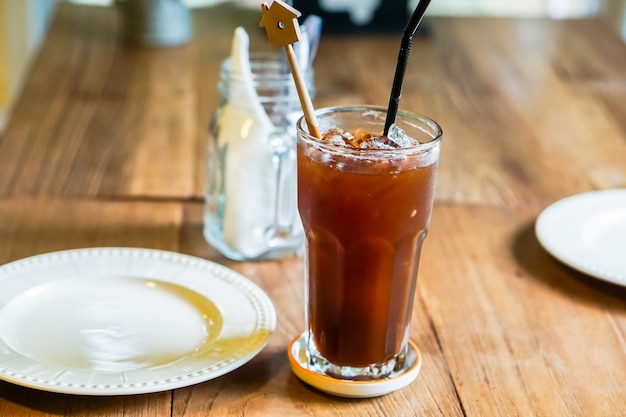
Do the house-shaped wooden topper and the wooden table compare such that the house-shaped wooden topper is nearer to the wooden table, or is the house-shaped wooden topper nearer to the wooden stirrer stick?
the wooden stirrer stick

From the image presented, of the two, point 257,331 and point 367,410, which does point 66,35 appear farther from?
point 367,410

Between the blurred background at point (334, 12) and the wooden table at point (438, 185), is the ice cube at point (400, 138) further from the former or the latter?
the blurred background at point (334, 12)

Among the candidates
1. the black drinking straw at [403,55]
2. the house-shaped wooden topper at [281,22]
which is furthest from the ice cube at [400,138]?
the house-shaped wooden topper at [281,22]

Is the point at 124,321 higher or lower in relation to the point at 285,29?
lower

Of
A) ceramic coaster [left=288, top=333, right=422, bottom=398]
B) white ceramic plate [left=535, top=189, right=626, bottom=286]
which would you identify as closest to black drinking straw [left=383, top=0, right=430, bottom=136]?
ceramic coaster [left=288, top=333, right=422, bottom=398]

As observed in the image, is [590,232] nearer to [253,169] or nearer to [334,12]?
[253,169]

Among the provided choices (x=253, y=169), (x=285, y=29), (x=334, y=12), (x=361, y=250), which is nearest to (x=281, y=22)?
(x=285, y=29)

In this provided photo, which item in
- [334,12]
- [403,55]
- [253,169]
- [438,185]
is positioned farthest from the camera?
[334,12]
